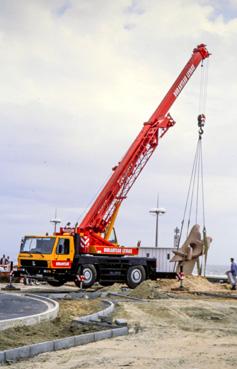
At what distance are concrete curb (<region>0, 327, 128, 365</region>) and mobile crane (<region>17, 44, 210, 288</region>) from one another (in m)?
13.1

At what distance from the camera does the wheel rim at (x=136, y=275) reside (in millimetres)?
27453

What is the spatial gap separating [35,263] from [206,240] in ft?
30.9

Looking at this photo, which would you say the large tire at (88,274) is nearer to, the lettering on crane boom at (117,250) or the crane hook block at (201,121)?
the lettering on crane boom at (117,250)

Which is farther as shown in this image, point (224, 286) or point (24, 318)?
point (224, 286)

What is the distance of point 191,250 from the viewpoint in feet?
99.4

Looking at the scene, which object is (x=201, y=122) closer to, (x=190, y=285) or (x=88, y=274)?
(x=190, y=285)

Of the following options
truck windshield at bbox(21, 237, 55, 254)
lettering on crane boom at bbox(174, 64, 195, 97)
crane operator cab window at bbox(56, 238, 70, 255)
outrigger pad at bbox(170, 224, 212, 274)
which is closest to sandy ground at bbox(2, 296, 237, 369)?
crane operator cab window at bbox(56, 238, 70, 255)

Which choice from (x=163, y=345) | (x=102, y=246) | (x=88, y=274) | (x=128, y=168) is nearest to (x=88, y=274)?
(x=88, y=274)

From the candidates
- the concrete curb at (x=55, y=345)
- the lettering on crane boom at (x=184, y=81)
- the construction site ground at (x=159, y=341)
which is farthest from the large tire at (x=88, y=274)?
the concrete curb at (x=55, y=345)

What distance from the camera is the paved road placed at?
44.5ft

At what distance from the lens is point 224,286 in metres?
30.6

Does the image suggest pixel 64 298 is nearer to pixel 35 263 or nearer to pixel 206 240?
pixel 35 263

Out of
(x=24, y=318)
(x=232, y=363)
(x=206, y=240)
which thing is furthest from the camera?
(x=206, y=240)

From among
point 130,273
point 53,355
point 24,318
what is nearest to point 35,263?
point 130,273
